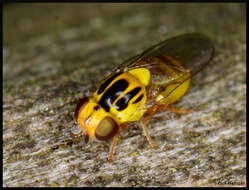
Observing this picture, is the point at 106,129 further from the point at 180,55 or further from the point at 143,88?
the point at 180,55

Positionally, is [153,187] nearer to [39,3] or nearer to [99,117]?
[99,117]

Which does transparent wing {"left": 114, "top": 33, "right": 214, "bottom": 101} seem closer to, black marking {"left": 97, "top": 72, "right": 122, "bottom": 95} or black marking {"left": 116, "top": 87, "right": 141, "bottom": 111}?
black marking {"left": 97, "top": 72, "right": 122, "bottom": 95}

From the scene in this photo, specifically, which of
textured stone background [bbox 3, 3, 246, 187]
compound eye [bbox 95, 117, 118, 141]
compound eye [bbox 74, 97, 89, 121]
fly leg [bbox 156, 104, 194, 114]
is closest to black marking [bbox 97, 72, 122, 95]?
compound eye [bbox 74, 97, 89, 121]

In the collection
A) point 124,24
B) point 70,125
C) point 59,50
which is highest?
point 124,24

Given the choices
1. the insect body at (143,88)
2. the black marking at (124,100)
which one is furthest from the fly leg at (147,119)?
the black marking at (124,100)

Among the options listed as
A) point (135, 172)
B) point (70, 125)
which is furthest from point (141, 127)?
point (70, 125)
